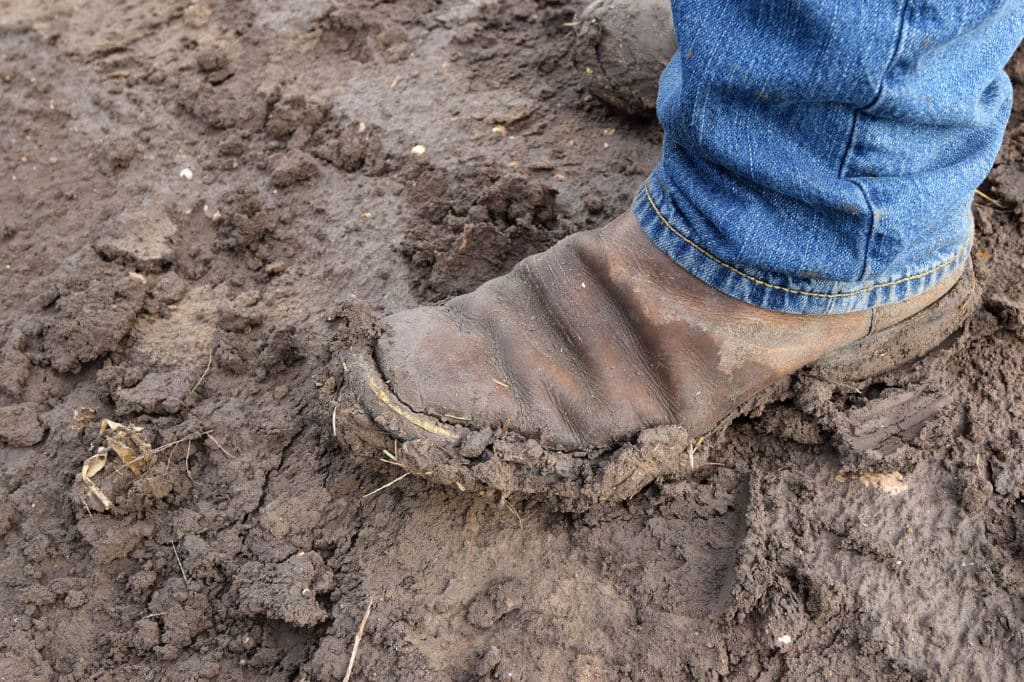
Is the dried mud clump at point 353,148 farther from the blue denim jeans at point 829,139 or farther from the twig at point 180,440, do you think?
the blue denim jeans at point 829,139

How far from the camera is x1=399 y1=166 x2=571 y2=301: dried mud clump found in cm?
179

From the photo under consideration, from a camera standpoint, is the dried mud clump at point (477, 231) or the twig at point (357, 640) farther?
the dried mud clump at point (477, 231)

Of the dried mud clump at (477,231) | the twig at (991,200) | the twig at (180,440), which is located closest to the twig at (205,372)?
the twig at (180,440)

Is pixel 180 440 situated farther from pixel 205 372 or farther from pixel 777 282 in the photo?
pixel 777 282

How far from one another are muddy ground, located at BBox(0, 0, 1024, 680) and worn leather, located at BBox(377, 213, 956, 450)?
16cm

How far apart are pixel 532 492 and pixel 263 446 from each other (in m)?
0.58

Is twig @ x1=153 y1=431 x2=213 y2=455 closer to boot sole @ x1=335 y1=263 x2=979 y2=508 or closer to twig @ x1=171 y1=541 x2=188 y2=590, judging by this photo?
twig @ x1=171 y1=541 x2=188 y2=590

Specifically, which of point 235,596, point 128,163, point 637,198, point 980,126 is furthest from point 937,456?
point 128,163

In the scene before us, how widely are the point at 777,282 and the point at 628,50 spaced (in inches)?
41.0

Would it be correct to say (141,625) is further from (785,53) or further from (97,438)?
(785,53)

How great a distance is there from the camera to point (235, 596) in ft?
4.51

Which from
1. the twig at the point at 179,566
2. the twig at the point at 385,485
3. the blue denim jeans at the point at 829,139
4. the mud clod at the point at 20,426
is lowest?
the twig at the point at 179,566

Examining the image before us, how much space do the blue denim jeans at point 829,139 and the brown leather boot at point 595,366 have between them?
63 mm

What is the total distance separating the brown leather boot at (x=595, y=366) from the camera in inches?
51.1
